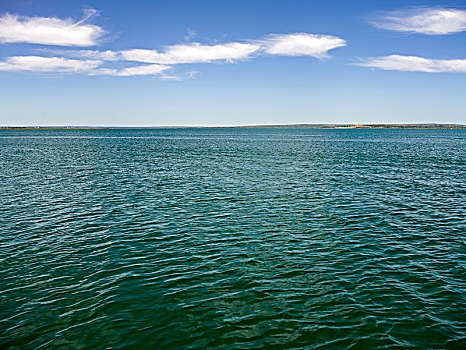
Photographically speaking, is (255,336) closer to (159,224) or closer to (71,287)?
(71,287)

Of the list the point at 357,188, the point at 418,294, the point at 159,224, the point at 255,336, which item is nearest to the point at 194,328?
the point at 255,336

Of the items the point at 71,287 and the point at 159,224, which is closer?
the point at 71,287

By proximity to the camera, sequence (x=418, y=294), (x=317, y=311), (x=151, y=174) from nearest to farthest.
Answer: (x=317, y=311), (x=418, y=294), (x=151, y=174)

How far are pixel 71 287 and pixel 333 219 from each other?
16542 millimetres

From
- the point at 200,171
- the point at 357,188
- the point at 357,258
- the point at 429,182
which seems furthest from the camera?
the point at 200,171

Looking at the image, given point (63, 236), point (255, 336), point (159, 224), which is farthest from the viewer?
point (159, 224)

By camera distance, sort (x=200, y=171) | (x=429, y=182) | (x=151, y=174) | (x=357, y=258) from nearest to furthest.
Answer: (x=357, y=258) → (x=429, y=182) → (x=151, y=174) → (x=200, y=171)

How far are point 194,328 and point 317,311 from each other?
4.29m

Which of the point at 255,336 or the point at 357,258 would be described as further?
the point at 357,258

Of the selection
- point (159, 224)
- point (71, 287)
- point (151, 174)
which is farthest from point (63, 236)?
point (151, 174)

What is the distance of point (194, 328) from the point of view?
38.7 feet

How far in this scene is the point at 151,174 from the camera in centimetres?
4694

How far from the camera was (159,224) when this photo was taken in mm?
23109

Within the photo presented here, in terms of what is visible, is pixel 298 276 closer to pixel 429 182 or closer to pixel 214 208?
pixel 214 208
